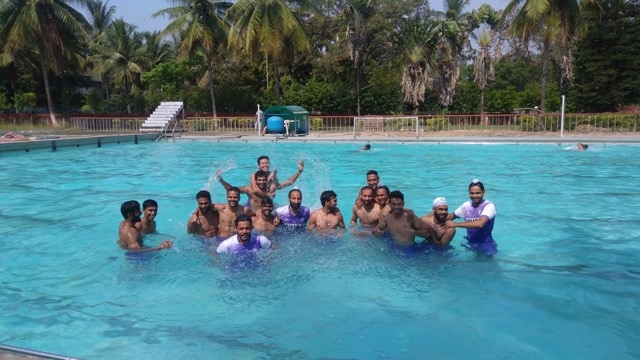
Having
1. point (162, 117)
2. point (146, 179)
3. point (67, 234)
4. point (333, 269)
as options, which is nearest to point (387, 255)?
point (333, 269)

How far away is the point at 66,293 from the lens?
22.4ft

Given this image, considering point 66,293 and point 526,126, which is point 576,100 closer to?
point 526,126

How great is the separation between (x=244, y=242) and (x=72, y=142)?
807 inches

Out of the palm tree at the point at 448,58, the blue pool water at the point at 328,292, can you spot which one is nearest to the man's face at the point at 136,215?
the blue pool water at the point at 328,292

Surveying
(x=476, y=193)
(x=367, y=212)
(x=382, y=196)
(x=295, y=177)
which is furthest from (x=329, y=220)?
(x=476, y=193)

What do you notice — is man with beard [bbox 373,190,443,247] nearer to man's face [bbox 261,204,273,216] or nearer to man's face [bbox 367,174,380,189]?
man's face [bbox 367,174,380,189]

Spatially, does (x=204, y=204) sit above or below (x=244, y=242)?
above

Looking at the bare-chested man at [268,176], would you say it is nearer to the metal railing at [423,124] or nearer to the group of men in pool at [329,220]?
the group of men in pool at [329,220]

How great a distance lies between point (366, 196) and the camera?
26.0ft

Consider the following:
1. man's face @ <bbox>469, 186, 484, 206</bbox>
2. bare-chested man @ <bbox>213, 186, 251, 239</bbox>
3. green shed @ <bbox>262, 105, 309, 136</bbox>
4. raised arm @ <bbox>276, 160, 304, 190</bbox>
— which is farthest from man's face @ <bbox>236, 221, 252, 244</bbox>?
green shed @ <bbox>262, 105, 309, 136</bbox>

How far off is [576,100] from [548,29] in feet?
29.3

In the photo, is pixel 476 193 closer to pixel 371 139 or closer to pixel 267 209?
pixel 267 209

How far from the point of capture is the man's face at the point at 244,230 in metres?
6.67

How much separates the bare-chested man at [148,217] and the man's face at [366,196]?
2.85 m
